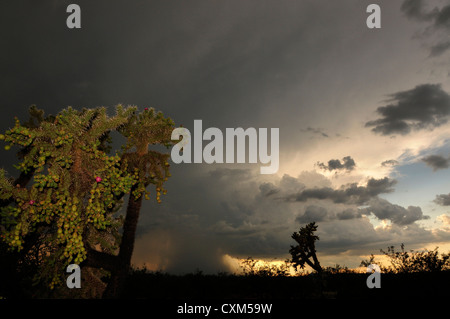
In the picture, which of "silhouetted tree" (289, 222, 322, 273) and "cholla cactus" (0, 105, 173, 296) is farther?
"silhouetted tree" (289, 222, 322, 273)

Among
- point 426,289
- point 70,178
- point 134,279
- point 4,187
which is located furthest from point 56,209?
point 426,289

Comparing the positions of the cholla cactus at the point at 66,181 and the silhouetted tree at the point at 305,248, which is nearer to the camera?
the cholla cactus at the point at 66,181

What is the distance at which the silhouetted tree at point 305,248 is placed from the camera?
16.6m

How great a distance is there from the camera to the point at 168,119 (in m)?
13.5

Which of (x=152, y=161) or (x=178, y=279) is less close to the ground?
(x=152, y=161)

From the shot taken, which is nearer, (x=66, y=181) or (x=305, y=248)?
(x=66, y=181)

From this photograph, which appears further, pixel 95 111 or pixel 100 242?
pixel 100 242

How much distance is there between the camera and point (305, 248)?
54.9ft

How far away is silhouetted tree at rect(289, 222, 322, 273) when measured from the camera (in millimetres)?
16625

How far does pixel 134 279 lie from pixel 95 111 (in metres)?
14.7

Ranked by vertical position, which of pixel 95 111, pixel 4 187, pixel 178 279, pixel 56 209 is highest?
pixel 95 111

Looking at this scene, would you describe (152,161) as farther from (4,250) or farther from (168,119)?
(4,250)
